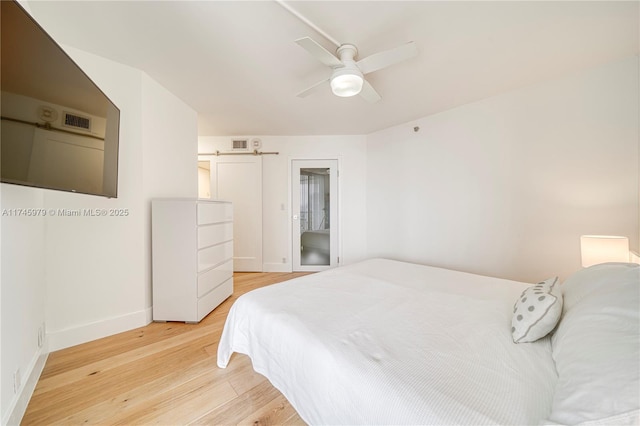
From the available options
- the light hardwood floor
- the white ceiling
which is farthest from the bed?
the white ceiling

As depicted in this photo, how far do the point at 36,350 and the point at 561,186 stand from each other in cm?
442

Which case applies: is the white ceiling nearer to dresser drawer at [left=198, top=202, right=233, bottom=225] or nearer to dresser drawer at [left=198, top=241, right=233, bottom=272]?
dresser drawer at [left=198, top=202, right=233, bottom=225]

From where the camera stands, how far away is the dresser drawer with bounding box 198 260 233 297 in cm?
222

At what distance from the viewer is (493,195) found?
255 centimetres

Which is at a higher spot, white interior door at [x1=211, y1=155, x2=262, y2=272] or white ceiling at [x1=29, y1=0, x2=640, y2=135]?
white ceiling at [x1=29, y1=0, x2=640, y2=135]

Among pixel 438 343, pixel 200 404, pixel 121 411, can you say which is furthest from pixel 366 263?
pixel 121 411

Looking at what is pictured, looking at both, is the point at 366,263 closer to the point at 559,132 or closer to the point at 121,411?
the point at 121,411

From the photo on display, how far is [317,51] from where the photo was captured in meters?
1.44

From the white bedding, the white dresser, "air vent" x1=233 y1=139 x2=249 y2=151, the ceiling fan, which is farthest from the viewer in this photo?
"air vent" x1=233 y1=139 x2=249 y2=151

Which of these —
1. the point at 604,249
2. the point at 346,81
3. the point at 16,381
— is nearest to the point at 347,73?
the point at 346,81

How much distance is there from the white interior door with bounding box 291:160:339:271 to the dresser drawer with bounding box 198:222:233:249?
140cm

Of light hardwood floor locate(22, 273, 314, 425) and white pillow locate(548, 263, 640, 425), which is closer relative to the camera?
white pillow locate(548, 263, 640, 425)

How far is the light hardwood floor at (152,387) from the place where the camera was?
3.87 ft

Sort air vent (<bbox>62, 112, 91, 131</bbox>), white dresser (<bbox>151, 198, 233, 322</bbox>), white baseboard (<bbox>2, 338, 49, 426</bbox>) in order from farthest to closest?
white dresser (<bbox>151, 198, 233, 322</bbox>), air vent (<bbox>62, 112, 91, 131</bbox>), white baseboard (<bbox>2, 338, 49, 426</bbox>)
